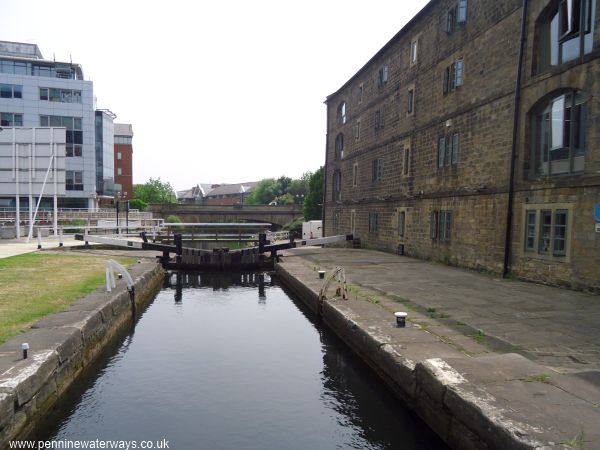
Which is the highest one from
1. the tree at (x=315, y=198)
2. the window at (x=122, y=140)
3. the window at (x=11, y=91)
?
the window at (x=11, y=91)

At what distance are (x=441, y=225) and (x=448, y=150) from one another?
2870mm

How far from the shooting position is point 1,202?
137ft

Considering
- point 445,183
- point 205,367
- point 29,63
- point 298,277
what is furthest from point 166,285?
point 29,63

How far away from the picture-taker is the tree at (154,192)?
83088 mm

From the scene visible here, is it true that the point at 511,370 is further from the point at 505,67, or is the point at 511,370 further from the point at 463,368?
the point at 505,67

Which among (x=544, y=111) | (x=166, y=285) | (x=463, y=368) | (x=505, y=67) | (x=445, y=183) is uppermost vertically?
(x=505, y=67)

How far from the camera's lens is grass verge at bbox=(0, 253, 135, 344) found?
7652 mm

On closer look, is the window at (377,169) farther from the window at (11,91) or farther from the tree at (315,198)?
the window at (11,91)

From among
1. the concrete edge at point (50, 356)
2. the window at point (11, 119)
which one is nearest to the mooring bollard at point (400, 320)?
the concrete edge at point (50, 356)

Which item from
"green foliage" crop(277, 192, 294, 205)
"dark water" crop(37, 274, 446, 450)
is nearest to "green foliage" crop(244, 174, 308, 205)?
"green foliage" crop(277, 192, 294, 205)

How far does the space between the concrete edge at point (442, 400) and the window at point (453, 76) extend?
11.8 meters

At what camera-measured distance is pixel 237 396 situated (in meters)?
6.65

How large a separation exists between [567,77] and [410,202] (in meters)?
9.49

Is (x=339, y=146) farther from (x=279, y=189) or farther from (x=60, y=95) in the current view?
(x=279, y=189)
